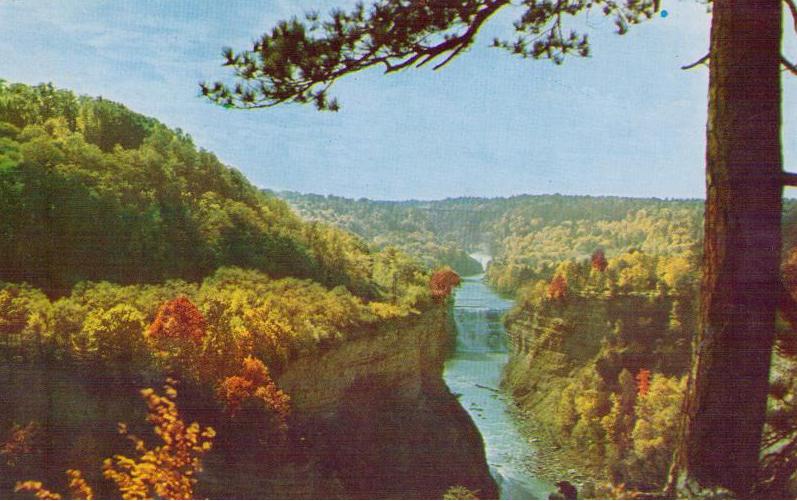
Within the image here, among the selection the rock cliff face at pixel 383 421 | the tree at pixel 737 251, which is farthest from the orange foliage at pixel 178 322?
the tree at pixel 737 251

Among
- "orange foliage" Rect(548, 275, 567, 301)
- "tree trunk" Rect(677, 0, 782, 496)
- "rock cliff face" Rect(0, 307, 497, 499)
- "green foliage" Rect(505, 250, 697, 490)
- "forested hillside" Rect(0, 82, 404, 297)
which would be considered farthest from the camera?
"orange foliage" Rect(548, 275, 567, 301)

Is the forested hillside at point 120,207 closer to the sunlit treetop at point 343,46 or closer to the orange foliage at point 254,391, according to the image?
the orange foliage at point 254,391

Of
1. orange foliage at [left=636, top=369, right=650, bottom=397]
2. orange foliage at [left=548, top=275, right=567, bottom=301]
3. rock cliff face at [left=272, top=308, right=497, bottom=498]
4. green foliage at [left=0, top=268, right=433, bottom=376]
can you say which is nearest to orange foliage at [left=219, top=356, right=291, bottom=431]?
green foliage at [left=0, top=268, right=433, bottom=376]

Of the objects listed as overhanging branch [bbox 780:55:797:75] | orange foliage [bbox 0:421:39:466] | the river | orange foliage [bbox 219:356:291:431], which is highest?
overhanging branch [bbox 780:55:797:75]

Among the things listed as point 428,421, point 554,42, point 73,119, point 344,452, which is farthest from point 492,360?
point 554,42

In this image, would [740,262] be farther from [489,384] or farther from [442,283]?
[489,384]

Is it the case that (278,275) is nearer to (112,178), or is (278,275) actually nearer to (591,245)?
(112,178)

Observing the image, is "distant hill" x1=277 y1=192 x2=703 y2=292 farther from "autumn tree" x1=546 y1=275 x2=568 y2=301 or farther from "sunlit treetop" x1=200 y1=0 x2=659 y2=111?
"sunlit treetop" x1=200 y1=0 x2=659 y2=111

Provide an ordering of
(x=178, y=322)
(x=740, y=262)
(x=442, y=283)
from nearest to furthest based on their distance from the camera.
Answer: (x=740, y=262)
(x=178, y=322)
(x=442, y=283)

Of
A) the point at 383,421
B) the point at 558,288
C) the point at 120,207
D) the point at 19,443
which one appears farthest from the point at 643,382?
the point at 19,443
